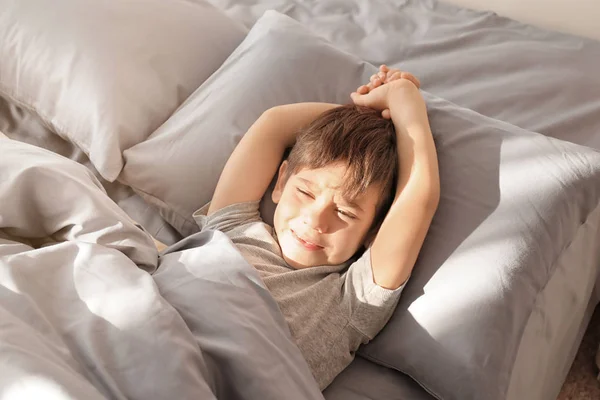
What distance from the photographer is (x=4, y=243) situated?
0.98m

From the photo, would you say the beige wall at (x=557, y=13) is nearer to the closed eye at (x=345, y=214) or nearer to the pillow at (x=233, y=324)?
the closed eye at (x=345, y=214)

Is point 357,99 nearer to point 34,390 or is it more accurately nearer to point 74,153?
point 74,153

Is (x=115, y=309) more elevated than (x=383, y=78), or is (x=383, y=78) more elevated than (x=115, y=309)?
(x=383, y=78)

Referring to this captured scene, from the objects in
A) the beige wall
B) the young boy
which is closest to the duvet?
the young boy

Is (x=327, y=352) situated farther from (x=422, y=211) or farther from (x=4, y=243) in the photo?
(x=4, y=243)

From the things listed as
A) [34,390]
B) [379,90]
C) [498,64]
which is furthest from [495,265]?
[34,390]

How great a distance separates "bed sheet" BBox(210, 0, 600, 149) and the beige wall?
6 cm

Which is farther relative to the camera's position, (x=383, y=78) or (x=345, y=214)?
(x=383, y=78)

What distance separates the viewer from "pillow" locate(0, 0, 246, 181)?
1.29m

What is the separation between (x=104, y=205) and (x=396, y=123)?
0.51m

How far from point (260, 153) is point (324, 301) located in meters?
0.30

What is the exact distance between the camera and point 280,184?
119cm

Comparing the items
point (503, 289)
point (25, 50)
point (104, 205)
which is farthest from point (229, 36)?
point (503, 289)

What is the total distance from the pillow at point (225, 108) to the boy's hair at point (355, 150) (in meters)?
0.14
